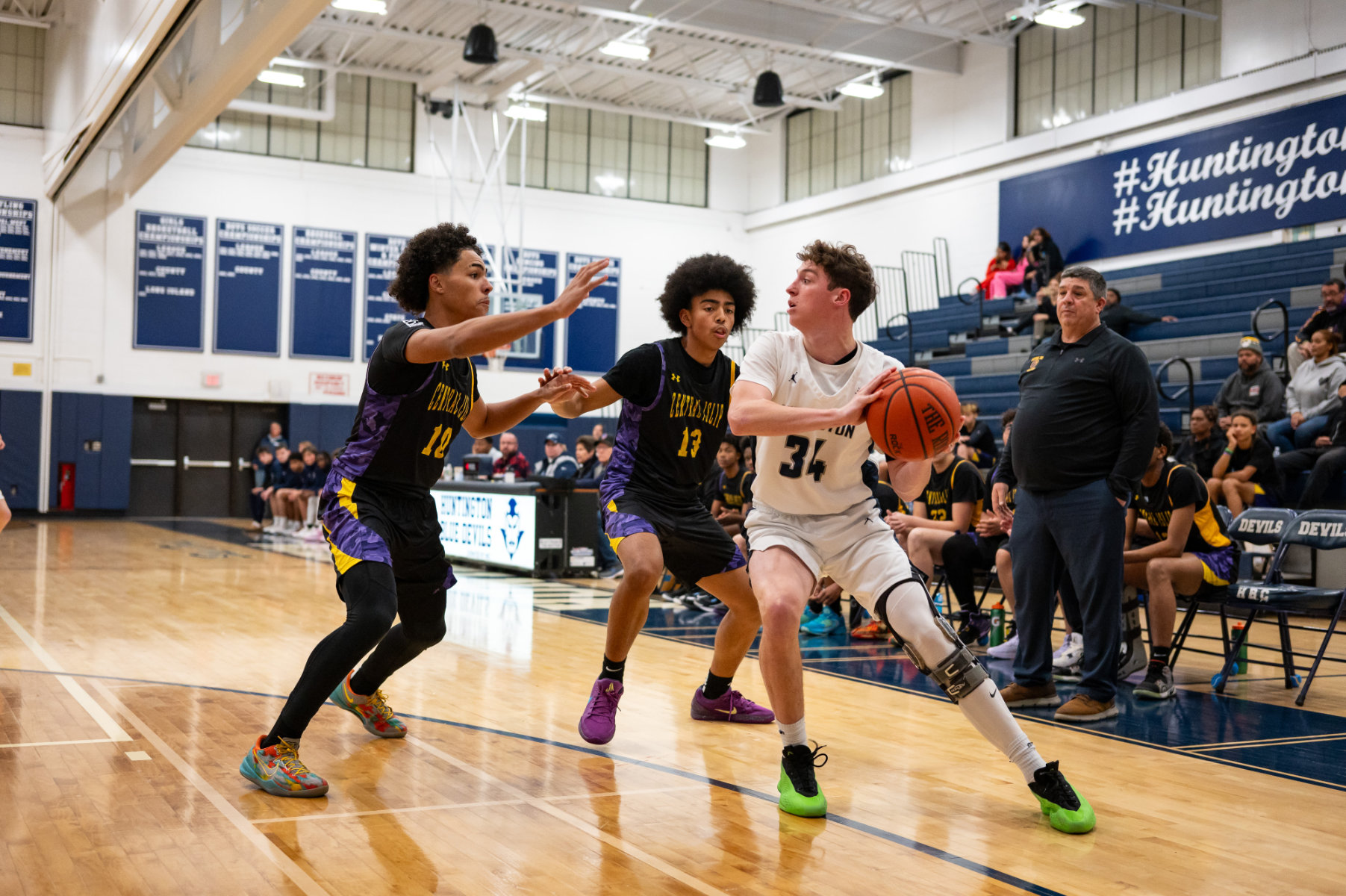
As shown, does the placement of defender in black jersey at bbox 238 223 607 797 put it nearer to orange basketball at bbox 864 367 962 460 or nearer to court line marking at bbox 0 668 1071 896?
court line marking at bbox 0 668 1071 896

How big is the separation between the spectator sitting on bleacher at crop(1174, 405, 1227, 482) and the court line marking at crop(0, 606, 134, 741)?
8517 millimetres

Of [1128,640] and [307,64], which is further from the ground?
[307,64]

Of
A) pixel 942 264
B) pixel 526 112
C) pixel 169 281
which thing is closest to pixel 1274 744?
pixel 942 264

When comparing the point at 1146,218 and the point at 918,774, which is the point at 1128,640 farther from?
the point at 1146,218

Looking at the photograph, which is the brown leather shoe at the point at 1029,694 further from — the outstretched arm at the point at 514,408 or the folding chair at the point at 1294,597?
the outstretched arm at the point at 514,408

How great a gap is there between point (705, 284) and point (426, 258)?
46.6 inches

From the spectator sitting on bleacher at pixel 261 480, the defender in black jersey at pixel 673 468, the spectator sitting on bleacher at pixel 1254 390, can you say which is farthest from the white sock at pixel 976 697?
the spectator sitting on bleacher at pixel 261 480

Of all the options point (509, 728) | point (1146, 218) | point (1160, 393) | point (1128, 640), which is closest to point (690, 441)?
point (509, 728)

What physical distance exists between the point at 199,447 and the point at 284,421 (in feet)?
5.13

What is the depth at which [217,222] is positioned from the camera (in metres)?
21.3

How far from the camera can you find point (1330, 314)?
11.7 meters

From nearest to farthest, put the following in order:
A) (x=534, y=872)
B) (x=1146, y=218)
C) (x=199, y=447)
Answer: (x=534, y=872)
(x=1146, y=218)
(x=199, y=447)

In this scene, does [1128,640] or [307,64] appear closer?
[1128,640]

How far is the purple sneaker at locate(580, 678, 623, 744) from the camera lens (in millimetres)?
4559
